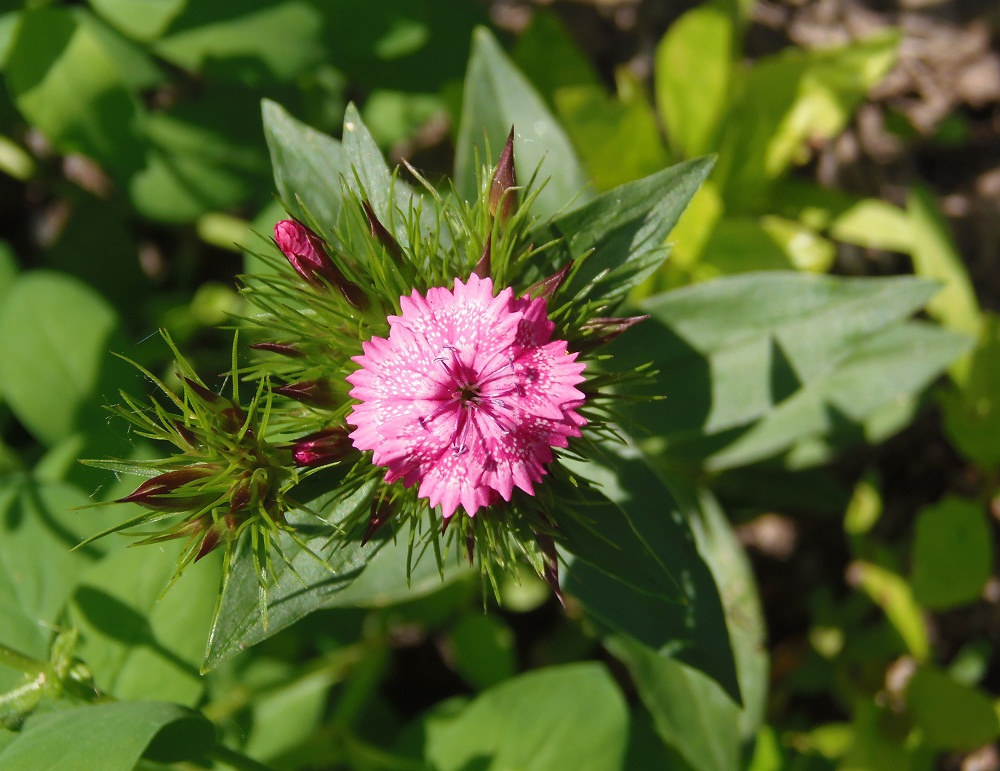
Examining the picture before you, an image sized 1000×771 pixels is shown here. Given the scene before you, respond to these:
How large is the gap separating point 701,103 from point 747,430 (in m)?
1.11

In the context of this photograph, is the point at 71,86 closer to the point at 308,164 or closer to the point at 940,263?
the point at 308,164

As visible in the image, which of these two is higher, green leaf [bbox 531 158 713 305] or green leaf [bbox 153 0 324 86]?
green leaf [bbox 153 0 324 86]

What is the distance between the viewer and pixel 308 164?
1997 millimetres

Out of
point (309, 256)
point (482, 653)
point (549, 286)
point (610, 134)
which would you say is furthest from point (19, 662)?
point (610, 134)

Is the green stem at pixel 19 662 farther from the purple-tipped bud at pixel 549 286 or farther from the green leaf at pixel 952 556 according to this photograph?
the green leaf at pixel 952 556

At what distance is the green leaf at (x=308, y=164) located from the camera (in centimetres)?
199

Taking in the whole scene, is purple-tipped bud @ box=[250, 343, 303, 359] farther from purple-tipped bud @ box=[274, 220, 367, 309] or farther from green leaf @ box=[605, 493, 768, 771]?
green leaf @ box=[605, 493, 768, 771]

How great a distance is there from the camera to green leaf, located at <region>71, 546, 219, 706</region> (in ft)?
6.95

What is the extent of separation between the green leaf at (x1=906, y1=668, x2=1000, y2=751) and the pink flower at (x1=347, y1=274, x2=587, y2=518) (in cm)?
186

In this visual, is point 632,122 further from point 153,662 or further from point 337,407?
point 153,662

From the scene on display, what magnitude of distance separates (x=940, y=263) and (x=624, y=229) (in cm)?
164

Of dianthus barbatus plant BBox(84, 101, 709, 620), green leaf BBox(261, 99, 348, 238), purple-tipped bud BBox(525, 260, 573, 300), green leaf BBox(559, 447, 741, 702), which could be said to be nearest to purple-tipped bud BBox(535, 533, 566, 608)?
dianthus barbatus plant BBox(84, 101, 709, 620)

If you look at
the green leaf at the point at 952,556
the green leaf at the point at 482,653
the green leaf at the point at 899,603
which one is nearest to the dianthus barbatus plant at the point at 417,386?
the green leaf at the point at 482,653

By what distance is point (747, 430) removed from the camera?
256 centimetres
